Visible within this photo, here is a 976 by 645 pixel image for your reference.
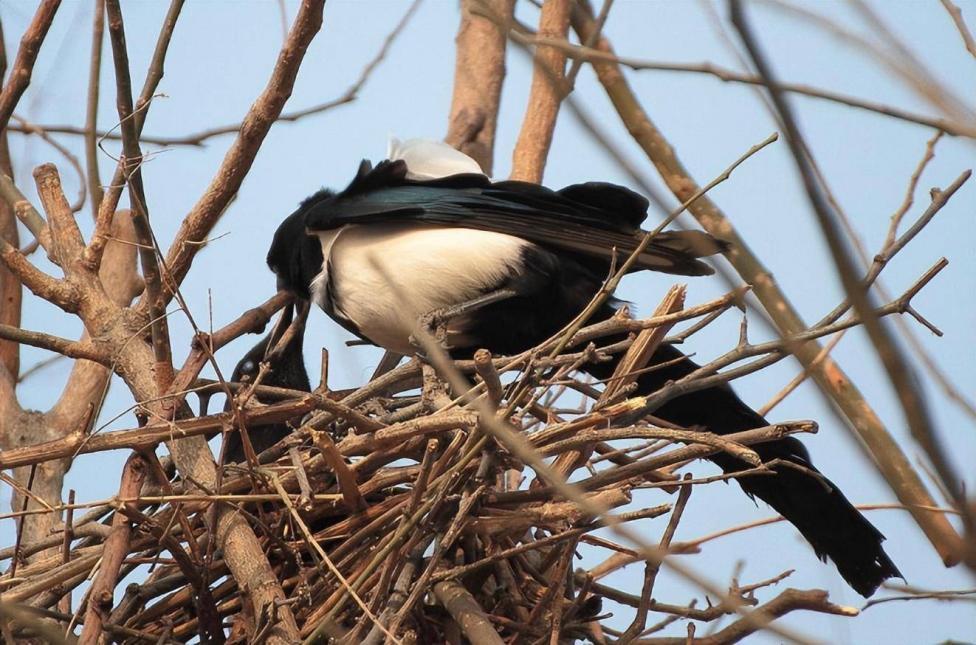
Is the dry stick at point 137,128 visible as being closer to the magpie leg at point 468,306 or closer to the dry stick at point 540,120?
the magpie leg at point 468,306

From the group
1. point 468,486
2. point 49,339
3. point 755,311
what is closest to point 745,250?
point 755,311

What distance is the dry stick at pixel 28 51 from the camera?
11.3ft

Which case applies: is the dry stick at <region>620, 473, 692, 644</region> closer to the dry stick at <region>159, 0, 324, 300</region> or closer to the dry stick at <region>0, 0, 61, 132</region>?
the dry stick at <region>159, 0, 324, 300</region>

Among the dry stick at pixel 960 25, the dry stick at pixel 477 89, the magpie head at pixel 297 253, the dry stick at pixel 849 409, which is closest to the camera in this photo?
the dry stick at pixel 849 409

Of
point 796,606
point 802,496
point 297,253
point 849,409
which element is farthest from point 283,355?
point 849,409

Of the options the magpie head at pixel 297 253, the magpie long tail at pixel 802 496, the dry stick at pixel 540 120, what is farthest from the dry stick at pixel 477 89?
the magpie long tail at pixel 802 496

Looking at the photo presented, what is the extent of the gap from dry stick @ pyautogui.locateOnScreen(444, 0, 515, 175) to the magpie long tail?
166cm

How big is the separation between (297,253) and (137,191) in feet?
4.27

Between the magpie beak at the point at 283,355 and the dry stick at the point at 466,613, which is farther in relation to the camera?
the magpie beak at the point at 283,355

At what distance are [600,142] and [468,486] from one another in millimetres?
1731

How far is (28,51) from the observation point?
346 cm

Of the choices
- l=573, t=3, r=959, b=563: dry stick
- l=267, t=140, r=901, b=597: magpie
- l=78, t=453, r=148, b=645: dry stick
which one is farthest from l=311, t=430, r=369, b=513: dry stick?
l=573, t=3, r=959, b=563: dry stick

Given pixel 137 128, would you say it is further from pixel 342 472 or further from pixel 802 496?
pixel 802 496

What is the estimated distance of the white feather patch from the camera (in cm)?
421
